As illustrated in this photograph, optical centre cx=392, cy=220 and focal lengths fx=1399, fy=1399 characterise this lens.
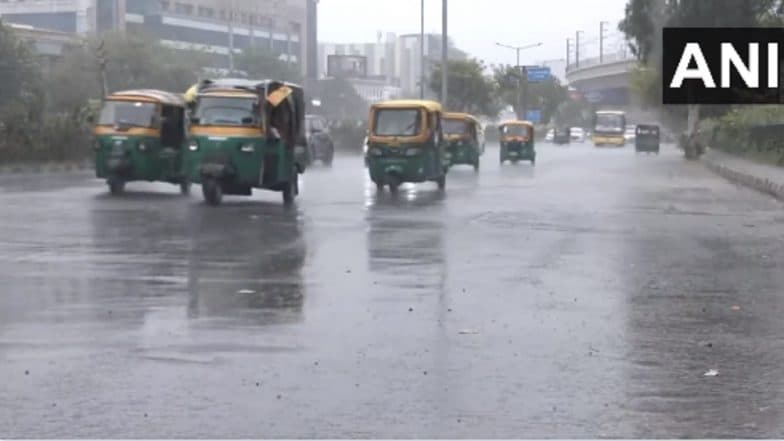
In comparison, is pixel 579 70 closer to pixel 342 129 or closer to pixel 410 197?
pixel 342 129

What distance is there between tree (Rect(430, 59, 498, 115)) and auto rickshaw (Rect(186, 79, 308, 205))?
62050 mm

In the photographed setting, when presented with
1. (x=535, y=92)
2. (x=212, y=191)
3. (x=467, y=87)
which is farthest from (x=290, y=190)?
(x=535, y=92)

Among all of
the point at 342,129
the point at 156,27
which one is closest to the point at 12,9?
the point at 156,27

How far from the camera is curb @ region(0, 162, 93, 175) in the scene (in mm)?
41562

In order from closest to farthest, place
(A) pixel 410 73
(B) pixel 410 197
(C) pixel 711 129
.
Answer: (B) pixel 410 197 < (C) pixel 711 129 < (A) pixel 410 73

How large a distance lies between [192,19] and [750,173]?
6949 centimetres

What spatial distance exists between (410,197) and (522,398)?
71.6 ft

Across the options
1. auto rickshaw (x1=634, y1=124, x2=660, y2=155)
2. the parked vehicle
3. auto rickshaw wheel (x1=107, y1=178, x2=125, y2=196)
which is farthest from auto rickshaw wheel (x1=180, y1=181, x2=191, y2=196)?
auto rickshaw (x1=634, y1=124, x2=660, y2=155)

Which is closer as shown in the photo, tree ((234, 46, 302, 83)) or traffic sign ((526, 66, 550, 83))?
tree ((234, 46, 302, 83))

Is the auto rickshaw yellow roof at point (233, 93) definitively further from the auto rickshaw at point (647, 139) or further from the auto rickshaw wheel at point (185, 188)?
the auto rickshaw at point (647, 139)

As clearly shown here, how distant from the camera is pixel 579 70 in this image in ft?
387

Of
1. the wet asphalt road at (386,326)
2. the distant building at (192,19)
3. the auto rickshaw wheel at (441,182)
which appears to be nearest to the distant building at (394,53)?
the distant building at (192,19)

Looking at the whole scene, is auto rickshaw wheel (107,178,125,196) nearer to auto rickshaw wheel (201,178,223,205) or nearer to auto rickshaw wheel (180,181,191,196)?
auto rickshaw wheel (180,181,191,196)

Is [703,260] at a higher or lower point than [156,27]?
lower
